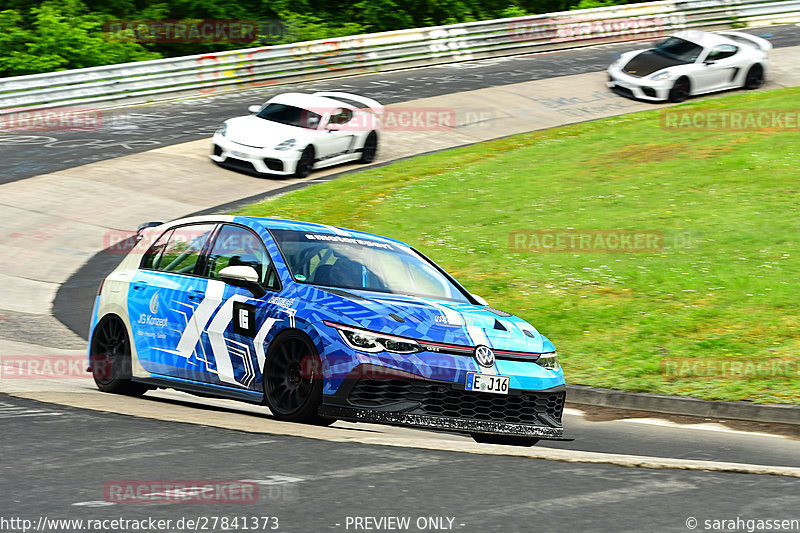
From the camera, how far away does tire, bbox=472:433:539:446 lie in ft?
26.5

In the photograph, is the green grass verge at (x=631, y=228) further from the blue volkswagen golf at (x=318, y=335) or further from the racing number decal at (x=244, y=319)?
the racing number decal at (x=244, y=319)

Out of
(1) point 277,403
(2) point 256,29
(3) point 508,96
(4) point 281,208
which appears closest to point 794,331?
(1) point 277,403

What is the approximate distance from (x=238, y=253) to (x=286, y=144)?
13735mm

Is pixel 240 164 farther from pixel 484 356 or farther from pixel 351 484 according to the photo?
pixel 351 484

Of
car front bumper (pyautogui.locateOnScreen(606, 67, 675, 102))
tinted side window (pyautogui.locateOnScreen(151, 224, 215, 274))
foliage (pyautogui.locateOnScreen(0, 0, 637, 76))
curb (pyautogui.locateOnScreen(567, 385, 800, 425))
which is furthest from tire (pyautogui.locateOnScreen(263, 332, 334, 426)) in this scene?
foliage (pyautogui.locateOnScreen(0, 0, 637, 76))

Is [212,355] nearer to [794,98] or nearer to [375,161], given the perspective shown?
[375,161]

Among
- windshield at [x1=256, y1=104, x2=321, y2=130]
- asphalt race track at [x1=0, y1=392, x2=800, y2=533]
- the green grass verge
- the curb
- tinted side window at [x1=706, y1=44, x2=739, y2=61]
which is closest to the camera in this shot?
asphalt race track at [x1=0, y1=392, x2=800, y2=533]

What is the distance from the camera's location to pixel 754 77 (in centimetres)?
2922

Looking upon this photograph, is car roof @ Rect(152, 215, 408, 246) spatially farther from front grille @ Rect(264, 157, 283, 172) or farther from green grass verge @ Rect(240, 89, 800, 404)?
front grille @ Rect(264, 157, 283, 172)

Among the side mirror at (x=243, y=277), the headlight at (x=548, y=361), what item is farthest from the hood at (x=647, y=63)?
the side mirror at (x=243, y=277)

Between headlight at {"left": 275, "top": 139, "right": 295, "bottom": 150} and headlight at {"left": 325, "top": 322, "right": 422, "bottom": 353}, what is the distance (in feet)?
48.8

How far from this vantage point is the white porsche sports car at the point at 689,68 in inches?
1102

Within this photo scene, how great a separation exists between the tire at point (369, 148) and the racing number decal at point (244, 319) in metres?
15.8

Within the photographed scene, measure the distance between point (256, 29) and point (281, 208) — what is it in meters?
18.9
